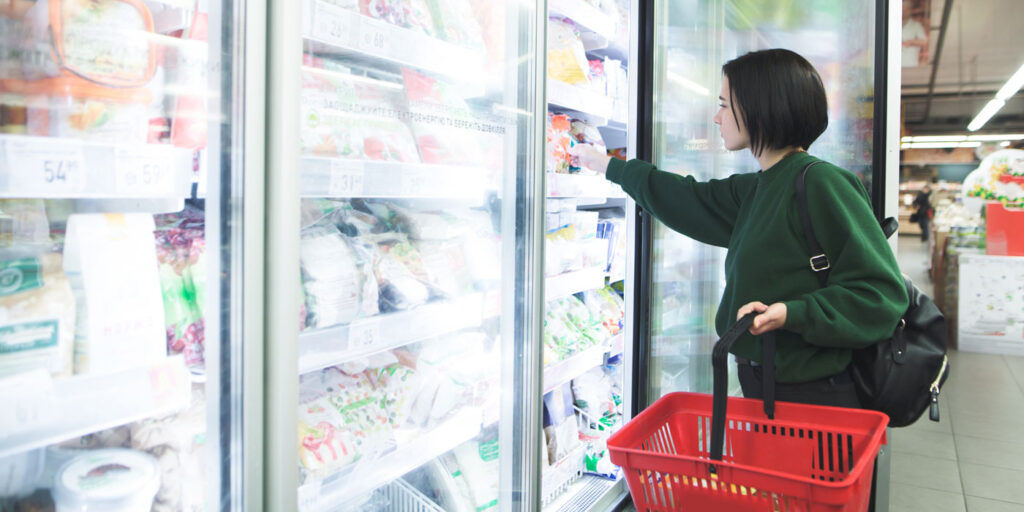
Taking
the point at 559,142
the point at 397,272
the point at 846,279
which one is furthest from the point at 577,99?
the point at 846,279

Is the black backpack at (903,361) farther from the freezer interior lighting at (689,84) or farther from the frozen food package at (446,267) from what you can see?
the freezer interior lighting at (689,84)

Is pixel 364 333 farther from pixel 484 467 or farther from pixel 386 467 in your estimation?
pixel 484 467

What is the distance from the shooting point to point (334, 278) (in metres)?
1.37

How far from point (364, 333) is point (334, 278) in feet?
0.45

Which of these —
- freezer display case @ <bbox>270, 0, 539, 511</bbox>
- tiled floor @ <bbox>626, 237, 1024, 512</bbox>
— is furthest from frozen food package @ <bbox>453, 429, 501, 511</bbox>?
tiled floor @ <bbox>626, 237, 1024, 512</bbox>

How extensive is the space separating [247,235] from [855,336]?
1138 millimetres

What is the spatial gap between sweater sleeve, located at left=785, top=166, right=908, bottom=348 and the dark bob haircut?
15 centimetres

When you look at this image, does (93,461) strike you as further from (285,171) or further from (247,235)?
(285,171)

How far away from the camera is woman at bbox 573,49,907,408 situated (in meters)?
1.32

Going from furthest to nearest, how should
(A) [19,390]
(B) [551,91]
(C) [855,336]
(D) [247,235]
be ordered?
(B) [551,91] → (C) [855,336] → (D) [247,235] → (A) [19,390]

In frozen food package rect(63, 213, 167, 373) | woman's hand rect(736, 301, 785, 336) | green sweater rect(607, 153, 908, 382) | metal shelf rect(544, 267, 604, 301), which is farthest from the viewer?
metal shelf rect(544, 267, 604, 301)

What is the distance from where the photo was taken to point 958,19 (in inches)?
299

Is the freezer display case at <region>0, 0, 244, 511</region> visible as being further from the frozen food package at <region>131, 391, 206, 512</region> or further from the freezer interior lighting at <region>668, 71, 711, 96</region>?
the freezer interior lighting at <region>668, 71, 711, 96</region>

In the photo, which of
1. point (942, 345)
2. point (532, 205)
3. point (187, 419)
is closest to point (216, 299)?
point (187, 419)
